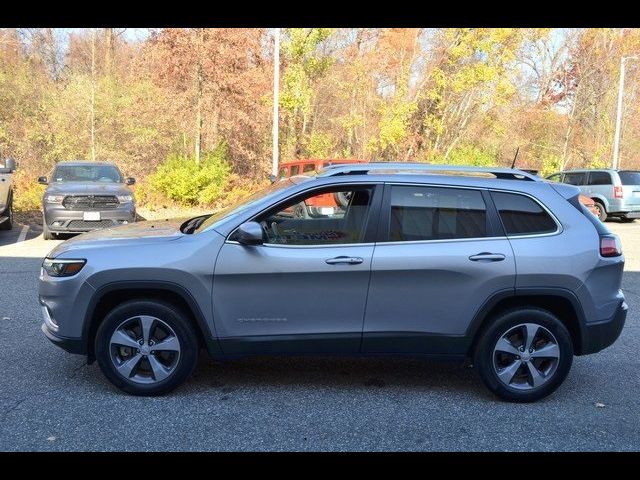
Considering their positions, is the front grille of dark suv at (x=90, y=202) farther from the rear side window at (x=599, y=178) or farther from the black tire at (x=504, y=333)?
the rear side window at (x=599, y=178)

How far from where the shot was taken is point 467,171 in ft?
14.8

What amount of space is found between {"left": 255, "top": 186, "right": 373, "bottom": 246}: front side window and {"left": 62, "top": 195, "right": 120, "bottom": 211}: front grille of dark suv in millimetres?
8174

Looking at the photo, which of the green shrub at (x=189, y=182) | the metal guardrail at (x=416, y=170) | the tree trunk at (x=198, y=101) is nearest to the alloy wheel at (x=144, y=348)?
the metal guardrail at (x=416, y=170)

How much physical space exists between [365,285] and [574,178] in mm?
17359

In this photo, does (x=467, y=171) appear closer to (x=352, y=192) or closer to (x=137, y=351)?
(x=352, y=192)

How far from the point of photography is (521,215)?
4.23 m

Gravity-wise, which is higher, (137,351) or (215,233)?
(215,233)

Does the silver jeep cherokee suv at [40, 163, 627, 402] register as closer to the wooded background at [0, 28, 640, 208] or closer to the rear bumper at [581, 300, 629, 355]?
the rear bumper at [581, 300, 629, 355]

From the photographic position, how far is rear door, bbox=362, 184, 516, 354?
4055mm

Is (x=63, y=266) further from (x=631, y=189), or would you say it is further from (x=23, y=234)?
(x=631, y=189)

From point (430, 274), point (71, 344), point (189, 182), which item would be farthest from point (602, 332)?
point (189, 182)

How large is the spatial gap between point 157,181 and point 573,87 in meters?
23.8
